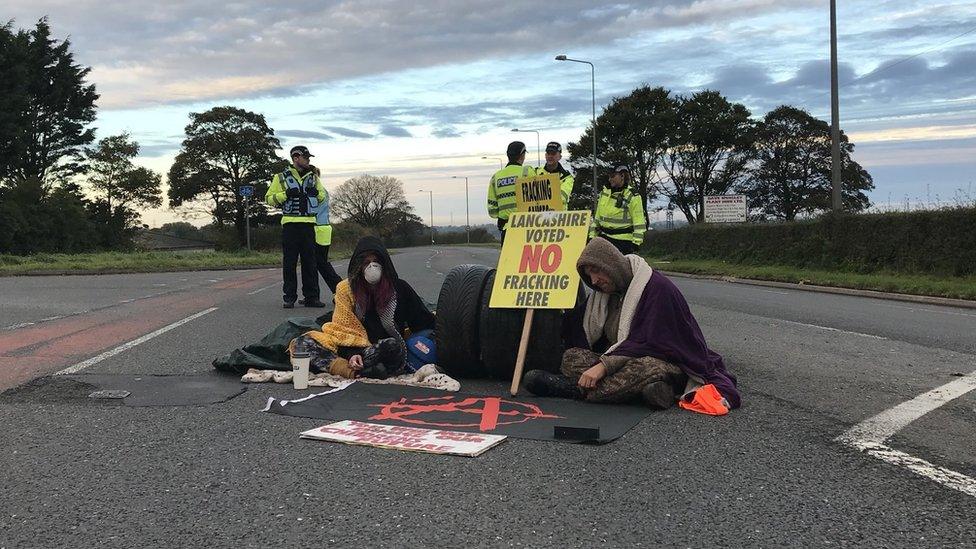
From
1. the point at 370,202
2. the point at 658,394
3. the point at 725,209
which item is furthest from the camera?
the point at 370,202

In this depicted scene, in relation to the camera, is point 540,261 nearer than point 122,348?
Yes

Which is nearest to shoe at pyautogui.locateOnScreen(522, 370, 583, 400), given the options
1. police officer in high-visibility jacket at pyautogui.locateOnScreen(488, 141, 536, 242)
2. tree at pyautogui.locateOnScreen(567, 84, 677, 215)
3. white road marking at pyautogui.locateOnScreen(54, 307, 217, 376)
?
police officer in high-visibility jacket at pyautogui.locateOnScreen(488, 141, 536, 242)

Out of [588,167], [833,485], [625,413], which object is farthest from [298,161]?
[588,167]

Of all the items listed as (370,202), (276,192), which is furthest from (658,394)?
(370,202)

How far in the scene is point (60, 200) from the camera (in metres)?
46.9

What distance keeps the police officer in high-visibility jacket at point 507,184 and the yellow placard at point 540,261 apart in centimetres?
219

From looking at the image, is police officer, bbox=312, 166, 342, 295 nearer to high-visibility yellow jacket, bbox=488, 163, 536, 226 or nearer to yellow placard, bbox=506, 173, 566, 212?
high-visibility yellow jacket, bbox=488, 163, 536, 226

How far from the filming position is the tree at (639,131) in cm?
4709

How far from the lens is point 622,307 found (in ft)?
16.4

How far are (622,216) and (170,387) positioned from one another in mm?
5748

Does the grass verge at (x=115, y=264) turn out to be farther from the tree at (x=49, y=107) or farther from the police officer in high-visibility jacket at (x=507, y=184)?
the tree at (x=49, y=107)

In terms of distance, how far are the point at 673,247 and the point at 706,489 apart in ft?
92.8

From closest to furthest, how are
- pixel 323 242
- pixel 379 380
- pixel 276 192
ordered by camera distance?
pixel 379 380, pixel 276 192, pixel 323 242

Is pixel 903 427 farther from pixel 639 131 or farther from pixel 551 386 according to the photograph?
pixel 639 131
